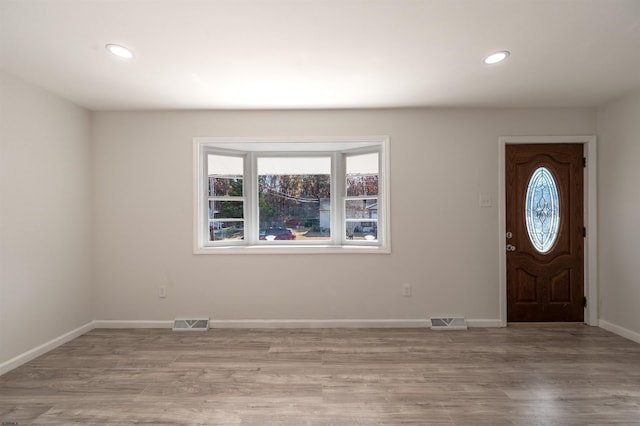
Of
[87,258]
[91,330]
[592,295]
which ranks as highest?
[87,258]

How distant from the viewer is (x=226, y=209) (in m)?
4.09

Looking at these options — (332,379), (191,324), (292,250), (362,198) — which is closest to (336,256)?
(292,250)

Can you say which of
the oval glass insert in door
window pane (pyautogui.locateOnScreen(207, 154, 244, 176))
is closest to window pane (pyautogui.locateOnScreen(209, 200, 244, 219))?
window pane (pyautogui.locateOnScreen(207, 154, 244, 176))

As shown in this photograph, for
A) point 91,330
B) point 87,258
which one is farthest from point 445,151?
point 91,330

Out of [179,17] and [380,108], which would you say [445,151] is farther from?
[179,17]

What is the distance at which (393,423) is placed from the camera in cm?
197

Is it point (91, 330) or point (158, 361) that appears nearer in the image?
point (158, 361)

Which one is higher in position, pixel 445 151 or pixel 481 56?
pixel 481 56

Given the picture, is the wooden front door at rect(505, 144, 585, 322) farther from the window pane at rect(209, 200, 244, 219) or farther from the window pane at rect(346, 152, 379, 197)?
the window pane at rect(209, 200, 244, 219)

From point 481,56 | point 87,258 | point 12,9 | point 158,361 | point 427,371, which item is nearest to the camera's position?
point 12,9

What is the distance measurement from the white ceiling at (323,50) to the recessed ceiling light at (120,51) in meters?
0.04

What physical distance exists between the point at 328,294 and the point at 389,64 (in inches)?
96.2

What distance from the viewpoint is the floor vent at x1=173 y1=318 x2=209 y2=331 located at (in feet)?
11.6

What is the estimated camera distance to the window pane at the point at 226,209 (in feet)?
13.1
